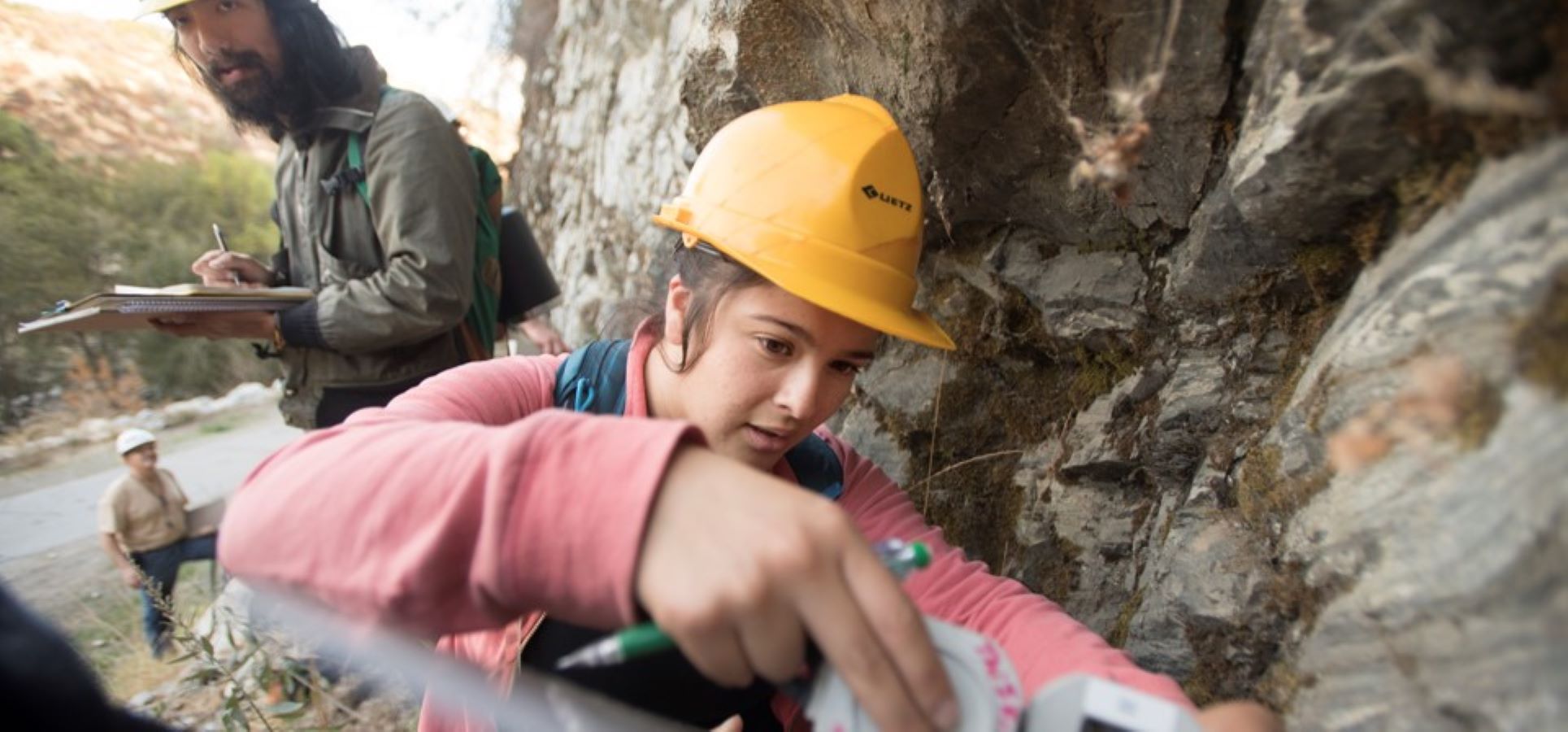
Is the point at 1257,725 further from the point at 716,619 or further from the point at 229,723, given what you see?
the point at 229,723

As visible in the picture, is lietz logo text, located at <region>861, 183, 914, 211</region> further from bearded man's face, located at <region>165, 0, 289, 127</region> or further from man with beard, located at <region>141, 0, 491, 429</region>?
bearded man's face, located at <region>165, 0, 289, 127</region>

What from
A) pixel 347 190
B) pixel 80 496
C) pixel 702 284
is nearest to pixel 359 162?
pixel 347 190

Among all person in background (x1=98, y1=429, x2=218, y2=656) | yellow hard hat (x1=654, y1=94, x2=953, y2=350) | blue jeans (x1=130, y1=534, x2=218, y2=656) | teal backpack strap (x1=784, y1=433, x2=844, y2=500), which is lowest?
blue jeans (x1=130, y1=534, x2=218, y2=656)

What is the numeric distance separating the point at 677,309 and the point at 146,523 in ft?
20.6

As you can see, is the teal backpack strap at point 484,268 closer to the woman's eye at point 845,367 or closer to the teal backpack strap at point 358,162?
the teal backpack strap at point 358,162

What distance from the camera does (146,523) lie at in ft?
19.4

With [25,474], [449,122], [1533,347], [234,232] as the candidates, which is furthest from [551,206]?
[234,232]

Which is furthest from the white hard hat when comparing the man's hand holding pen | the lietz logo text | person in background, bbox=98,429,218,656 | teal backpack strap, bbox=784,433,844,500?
the lietz logo text

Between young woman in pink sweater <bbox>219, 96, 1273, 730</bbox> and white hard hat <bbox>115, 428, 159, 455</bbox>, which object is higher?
young woman in pink sweater <bbox>219, 96, 1273, 730</bbox>

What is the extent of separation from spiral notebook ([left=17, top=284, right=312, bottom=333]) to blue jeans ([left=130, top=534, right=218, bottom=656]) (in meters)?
3.70

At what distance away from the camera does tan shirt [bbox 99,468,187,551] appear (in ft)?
19.2

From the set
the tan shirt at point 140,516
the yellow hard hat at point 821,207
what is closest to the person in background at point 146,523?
the tan shirt at point 140,516

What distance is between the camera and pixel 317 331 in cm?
279

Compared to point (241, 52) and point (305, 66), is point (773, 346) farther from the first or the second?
point (241, 52)
